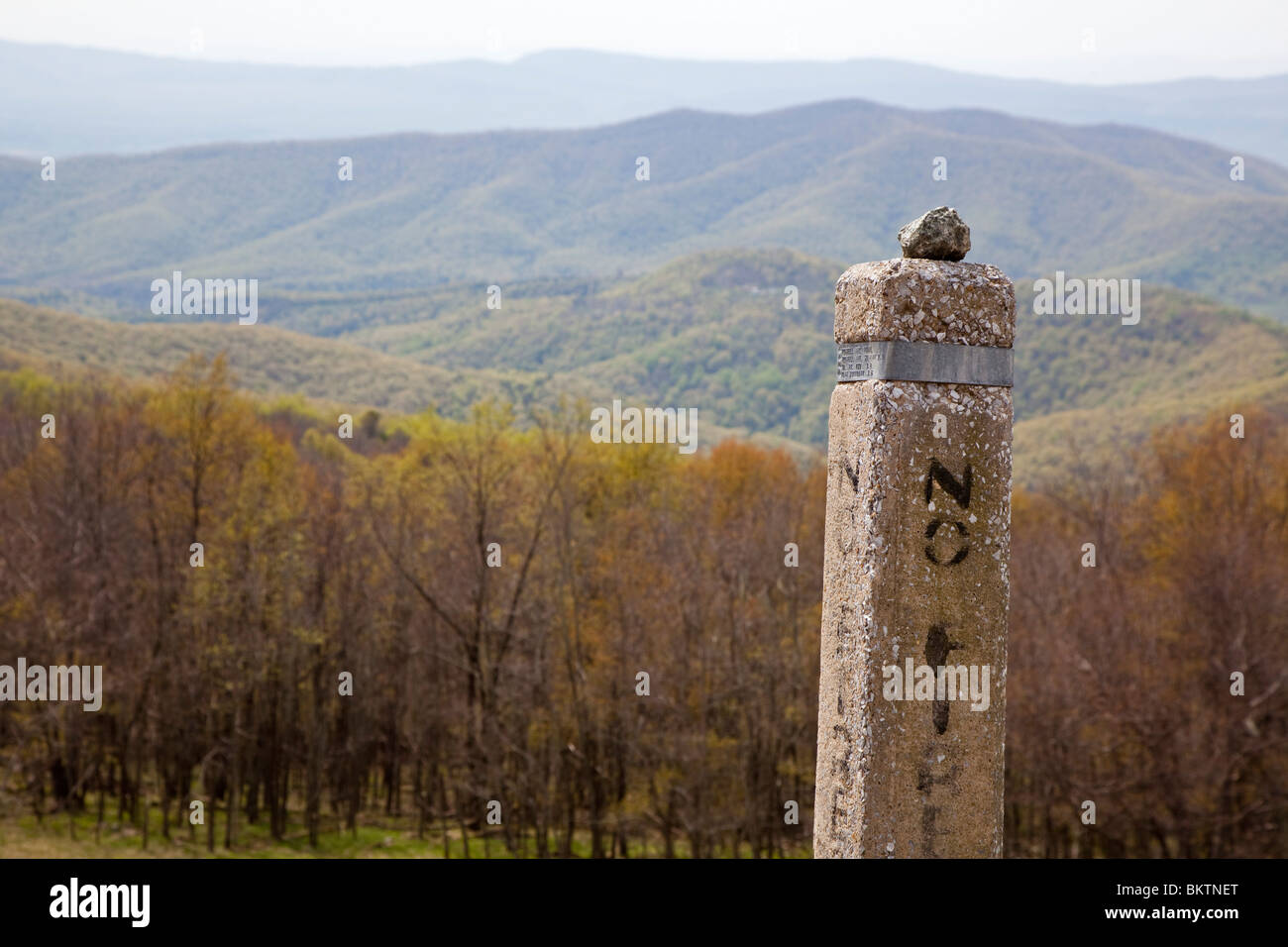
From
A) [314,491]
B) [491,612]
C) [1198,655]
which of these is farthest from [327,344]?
[1198,655]

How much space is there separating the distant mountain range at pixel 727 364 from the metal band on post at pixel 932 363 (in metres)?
100

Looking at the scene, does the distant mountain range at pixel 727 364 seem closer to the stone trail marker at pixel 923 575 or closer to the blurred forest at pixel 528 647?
the blurred forest at pixel 528 647

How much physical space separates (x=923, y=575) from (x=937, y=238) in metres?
1.38

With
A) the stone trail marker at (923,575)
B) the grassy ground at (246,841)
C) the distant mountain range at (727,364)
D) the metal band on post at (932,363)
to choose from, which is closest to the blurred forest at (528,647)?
the grassy ground at (246,841)

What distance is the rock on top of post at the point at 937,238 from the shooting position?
16.1 ft

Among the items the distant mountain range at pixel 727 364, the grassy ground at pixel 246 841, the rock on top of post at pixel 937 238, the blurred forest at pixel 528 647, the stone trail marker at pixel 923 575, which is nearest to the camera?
the stone trail marker at pixel 923 575

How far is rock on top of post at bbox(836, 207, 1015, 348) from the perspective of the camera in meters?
4.72

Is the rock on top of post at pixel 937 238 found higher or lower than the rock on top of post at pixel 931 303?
higher

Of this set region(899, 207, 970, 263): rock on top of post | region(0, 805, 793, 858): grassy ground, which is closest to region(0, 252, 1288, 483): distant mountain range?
region(0, 805, 793, 858): grassy ground

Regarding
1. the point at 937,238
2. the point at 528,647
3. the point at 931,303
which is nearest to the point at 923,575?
the point at 931,303

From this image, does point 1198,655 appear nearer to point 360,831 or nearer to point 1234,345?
point 360,831

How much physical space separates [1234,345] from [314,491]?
121665 mm
